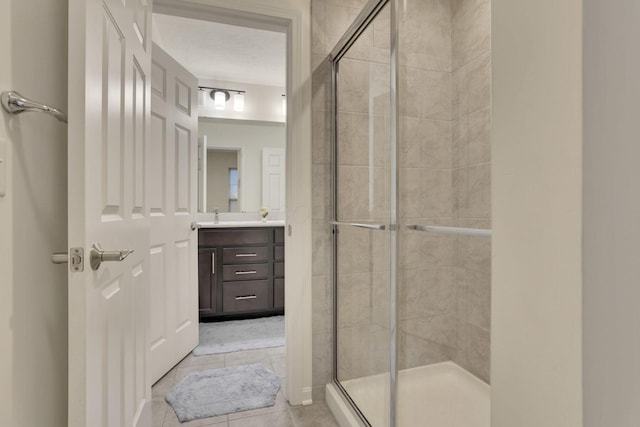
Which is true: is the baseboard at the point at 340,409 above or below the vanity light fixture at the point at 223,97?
below

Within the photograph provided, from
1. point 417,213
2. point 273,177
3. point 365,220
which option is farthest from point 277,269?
point 417,213

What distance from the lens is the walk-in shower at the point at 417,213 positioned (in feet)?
4.29

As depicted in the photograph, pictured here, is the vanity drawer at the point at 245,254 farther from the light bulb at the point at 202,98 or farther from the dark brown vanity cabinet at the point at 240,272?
the light bulb at the point at 202,98

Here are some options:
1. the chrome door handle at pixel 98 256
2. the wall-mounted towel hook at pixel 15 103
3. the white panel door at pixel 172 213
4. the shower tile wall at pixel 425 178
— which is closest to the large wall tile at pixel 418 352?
the shower tile wall at pixel 425 178

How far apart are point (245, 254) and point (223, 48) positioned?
193 centimetres

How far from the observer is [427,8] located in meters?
1.44

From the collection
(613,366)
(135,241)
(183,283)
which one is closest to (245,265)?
(183,283)

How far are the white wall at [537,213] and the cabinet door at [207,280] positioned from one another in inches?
111

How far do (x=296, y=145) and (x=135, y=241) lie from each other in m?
0.93

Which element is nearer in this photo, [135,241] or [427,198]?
[135,241]

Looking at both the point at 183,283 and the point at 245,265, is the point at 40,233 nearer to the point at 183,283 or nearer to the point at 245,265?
the point at 183,283

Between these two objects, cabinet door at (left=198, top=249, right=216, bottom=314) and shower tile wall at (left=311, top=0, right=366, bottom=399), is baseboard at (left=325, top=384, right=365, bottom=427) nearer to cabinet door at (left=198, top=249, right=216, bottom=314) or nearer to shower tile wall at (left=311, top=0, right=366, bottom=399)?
shower tile wall at (left=311, top=0, right=366, bottom=399)

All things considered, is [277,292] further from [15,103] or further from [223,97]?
[15,103]

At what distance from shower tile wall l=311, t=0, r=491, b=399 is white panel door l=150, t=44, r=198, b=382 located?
1260mm
